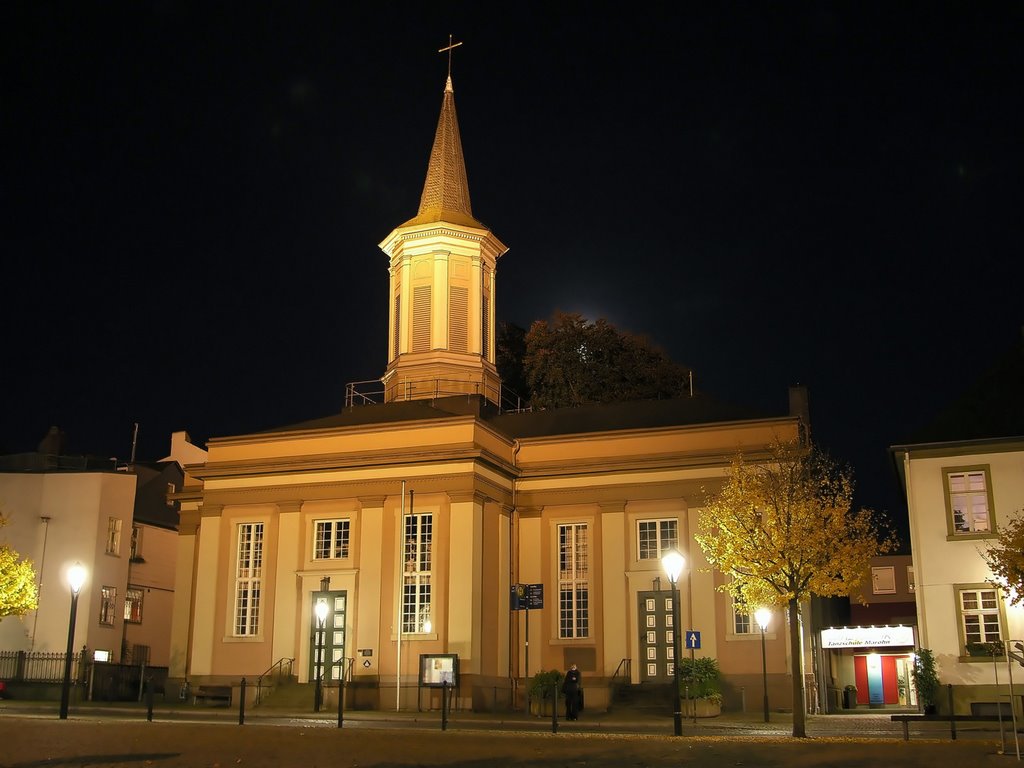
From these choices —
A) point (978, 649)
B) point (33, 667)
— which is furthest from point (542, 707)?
point (33, 667)

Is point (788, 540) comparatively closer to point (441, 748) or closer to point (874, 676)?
point (441, 748)

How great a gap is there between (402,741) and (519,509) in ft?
68.2

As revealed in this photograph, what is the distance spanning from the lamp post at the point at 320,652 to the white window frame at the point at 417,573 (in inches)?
106

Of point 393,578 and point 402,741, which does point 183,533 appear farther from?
point 402,741

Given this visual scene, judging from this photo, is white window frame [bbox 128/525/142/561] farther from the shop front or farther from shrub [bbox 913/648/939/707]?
shrub [bbox 913/648/939/707]

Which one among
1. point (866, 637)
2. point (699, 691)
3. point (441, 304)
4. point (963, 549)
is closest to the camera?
point (963, 549)

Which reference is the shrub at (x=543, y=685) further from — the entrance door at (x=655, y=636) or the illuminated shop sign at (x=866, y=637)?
the illuminated shop sign at (x=866, y=637)

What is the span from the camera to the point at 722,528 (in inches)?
1143

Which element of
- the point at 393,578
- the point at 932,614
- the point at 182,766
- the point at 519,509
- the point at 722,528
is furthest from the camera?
the point at 519,509

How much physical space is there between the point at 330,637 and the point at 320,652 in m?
3.01


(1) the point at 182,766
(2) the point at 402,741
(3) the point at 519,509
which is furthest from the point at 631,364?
(1) the point at 182,766

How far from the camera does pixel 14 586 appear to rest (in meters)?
40.2

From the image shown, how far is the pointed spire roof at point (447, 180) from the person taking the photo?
4806cm

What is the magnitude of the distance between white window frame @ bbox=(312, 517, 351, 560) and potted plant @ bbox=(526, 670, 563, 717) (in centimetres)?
872
